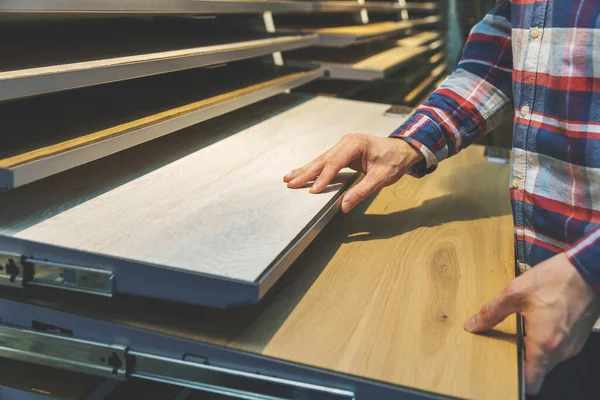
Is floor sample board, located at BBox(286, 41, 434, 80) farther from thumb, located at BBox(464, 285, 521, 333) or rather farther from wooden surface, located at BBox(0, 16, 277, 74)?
thumb, located at BBox(464, 285, 521, 333)

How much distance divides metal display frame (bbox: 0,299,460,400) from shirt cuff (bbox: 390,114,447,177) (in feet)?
1.89

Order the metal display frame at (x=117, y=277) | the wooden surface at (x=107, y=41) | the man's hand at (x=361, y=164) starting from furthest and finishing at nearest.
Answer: the man's hand at (x=361, y=164) < the wooden surface at (x=107, y=41) < the metal display frame at (x=117, y=277)

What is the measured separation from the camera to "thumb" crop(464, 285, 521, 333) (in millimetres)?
751

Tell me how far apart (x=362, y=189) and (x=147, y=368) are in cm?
49

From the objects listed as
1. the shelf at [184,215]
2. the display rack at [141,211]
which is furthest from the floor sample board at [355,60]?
the shelf at [184,215]

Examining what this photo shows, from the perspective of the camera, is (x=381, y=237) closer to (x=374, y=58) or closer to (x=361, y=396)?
(x=361, y=396)

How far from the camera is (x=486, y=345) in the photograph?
755 millimetres

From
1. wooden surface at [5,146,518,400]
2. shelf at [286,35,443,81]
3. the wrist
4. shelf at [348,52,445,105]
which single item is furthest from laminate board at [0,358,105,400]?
shelf at [348,52,445,105]

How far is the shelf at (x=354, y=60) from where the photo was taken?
2039 mm

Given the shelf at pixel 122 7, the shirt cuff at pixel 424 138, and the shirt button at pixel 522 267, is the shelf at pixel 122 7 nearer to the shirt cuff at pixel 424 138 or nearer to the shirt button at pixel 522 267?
the shirt cuff at pixel 424 138

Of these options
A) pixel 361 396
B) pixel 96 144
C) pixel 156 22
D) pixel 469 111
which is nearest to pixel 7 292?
pixel 96 144

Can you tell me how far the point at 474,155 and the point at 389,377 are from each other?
118 cm

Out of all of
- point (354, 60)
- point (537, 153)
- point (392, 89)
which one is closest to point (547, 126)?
point (537, 153)

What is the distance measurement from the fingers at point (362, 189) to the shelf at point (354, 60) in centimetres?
103
